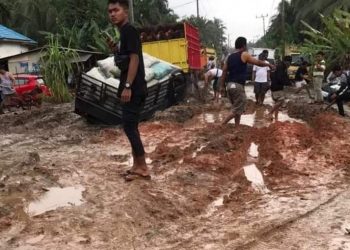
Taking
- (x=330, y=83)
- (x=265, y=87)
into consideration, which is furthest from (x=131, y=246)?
(x=330, y=83)

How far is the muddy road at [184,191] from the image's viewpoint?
13.2 ft

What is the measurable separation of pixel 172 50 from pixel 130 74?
10.4m

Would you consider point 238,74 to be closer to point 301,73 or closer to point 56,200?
point 56,200

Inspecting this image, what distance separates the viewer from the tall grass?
16.2 m

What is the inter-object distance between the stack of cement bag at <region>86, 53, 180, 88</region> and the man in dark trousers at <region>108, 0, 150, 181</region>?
4.27 metres

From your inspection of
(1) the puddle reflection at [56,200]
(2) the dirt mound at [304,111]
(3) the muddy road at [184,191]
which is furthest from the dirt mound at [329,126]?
(1) the puddle reflection at [56,200]

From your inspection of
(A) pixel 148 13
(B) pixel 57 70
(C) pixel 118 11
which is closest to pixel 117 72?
(C) pixel 118 11

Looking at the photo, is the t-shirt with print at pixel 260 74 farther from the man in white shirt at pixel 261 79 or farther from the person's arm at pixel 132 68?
the person's arm at pixel 132 68

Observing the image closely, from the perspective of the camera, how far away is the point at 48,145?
8.45 meters

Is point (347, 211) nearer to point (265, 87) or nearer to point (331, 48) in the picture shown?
point (265, 87)

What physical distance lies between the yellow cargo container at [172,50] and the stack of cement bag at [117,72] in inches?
134

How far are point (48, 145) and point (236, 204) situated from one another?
14.5ft

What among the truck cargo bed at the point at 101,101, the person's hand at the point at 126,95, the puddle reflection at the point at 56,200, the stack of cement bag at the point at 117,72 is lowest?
the puddle reflection at the point at 56,200

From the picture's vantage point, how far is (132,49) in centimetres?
521
